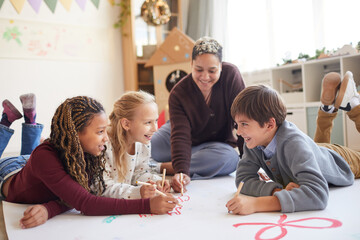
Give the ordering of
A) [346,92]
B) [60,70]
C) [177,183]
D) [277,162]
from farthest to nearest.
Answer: [60,70] < [346,92] < [177,183] < [277,162]

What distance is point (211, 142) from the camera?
1852 millimetres

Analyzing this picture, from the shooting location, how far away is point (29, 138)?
1733mm

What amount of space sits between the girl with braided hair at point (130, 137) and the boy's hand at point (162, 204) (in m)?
0.28

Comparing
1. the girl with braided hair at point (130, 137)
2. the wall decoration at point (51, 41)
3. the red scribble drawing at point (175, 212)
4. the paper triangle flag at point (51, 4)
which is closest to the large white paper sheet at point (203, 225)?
the red scribble drawing at point (175, 212)

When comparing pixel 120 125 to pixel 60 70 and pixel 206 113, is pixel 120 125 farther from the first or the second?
pixel 60 70

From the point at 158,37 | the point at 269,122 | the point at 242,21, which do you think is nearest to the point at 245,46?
the point at 242,21

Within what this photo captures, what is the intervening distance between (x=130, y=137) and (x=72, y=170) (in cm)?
40

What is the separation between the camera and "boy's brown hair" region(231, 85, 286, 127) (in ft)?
3.65

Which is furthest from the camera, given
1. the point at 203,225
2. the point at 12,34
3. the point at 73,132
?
the point at 12,34

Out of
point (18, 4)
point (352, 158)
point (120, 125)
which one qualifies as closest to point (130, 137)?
point (120, 125)

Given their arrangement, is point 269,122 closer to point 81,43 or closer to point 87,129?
point 87,129

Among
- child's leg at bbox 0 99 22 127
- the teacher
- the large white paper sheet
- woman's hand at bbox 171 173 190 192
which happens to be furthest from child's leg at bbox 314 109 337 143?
child's leg at bbox 0 99 22 127

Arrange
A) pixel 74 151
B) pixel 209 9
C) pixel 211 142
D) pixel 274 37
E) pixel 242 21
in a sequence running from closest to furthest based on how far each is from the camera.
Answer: pixel 74 151, pixel 211 142, pixel 274 37, pixel 242 21, pixel 209 9

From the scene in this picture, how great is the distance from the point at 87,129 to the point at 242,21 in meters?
2.67
